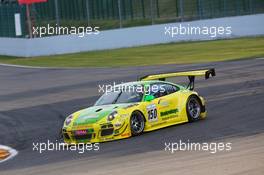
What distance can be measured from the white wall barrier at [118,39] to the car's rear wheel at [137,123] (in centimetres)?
2592

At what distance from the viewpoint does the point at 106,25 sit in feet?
153

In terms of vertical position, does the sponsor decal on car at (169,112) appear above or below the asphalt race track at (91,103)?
above

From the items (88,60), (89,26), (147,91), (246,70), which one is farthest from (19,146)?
(89,26)

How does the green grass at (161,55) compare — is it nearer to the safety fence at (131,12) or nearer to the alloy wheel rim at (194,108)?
the safety fence at (131,12)

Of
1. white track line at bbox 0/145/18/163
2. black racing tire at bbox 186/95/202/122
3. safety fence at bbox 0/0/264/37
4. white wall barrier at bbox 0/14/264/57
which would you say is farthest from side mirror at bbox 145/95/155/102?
safety fence at bbox 0/0/264/37

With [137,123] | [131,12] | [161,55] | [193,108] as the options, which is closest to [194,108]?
[193,108]

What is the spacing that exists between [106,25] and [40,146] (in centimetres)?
3067

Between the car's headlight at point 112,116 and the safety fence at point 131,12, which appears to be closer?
the car's headlight at point 112,116

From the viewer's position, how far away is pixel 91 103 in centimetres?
2361

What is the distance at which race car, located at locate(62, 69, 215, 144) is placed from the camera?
1622 cm

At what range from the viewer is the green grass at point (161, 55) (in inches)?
1398

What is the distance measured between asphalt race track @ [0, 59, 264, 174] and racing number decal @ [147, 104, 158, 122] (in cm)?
38

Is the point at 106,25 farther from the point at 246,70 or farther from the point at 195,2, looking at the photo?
the point at 246,70

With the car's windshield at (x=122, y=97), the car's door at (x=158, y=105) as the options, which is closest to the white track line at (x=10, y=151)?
the car's windshield at (x=122, y=97)
